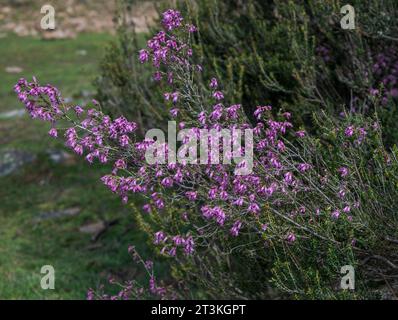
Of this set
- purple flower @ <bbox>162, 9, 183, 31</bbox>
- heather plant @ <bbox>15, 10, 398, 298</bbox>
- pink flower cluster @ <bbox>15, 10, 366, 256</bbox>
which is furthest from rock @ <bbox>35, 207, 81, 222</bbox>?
purple flower @ <bbox>162, 9, 183, 31</bbox>

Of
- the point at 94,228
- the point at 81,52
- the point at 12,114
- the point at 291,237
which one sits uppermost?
the point at 81,52

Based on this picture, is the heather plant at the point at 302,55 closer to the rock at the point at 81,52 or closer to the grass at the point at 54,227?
the grass at the point at 54,227

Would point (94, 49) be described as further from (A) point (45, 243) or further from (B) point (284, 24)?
(B) point (284, 24)

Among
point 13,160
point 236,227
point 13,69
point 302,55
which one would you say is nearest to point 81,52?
point 13,69

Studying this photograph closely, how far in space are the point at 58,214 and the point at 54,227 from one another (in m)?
0.48

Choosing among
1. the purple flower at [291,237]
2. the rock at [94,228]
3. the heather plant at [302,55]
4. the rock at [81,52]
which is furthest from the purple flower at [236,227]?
the rock at [81,52]

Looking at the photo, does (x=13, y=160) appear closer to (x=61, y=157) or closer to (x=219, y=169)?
(x=61, y=157)

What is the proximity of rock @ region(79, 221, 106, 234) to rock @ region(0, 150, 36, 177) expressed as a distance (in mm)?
2846

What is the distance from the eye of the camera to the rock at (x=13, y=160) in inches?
470

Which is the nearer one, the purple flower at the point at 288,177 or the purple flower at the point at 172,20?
the purple flower at the point at 288,177

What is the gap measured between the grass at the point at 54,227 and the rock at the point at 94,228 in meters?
0.09

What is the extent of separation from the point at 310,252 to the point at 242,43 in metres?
3.36

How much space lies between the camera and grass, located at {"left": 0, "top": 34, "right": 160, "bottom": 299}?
25.7ft

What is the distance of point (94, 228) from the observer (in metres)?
9.52
